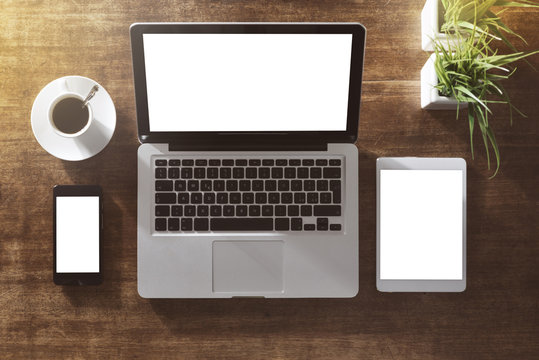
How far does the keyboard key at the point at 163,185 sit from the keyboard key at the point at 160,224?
0.20 feet

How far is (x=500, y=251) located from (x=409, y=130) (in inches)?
12.4

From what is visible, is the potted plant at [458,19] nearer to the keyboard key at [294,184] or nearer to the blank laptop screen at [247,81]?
the blank laptop screen at [247,81]

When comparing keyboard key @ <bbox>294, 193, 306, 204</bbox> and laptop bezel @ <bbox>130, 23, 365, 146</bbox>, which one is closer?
laptop bezel @ <bbox>130, 23, 365, 146</bbox>

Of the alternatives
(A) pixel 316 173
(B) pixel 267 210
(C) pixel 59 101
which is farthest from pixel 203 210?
(C) pixel 59 101

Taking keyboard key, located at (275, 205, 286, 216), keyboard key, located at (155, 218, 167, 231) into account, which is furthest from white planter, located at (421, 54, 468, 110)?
keyboard key, located at (155, 218, 167, 231)

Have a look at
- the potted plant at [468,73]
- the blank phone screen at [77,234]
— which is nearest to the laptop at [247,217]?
the blank phone screen at [77,234]

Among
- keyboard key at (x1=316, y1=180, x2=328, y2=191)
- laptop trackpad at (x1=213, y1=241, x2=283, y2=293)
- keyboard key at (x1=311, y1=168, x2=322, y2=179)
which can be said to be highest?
keyboard key at (x1=311, y1=168, x2=322, y2=179)

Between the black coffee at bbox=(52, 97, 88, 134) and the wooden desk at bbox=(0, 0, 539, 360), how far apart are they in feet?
0.27

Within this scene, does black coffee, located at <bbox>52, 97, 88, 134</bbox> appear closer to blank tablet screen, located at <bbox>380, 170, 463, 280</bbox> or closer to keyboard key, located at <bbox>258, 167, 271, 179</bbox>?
keyboard key, located at <bbox>258, 167, 271, 179</bbox>

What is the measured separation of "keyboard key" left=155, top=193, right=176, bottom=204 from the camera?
838mm

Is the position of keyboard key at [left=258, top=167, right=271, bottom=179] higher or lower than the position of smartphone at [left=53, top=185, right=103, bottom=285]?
higher

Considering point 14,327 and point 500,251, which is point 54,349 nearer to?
point 14,327

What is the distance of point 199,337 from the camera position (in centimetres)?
88

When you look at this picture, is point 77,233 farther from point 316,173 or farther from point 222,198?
point 316,173
